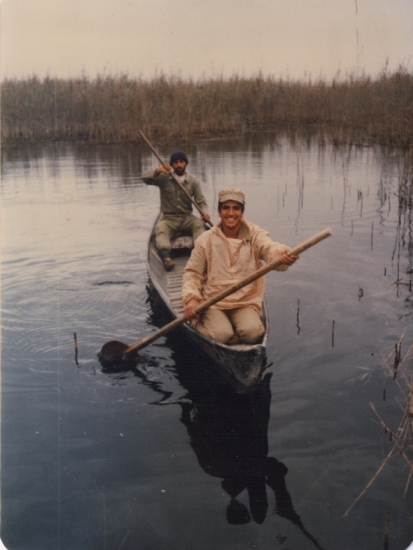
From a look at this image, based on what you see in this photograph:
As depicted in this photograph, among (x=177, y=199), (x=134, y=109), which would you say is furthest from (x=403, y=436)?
(x=134, y=109)

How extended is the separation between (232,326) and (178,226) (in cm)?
308

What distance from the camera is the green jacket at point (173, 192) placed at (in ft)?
23.3

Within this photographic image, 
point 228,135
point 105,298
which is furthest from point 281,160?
point 105,298

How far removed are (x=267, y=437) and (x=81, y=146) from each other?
45.6 ft

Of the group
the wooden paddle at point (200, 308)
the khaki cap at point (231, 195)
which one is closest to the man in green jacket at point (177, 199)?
the wooden paddle at point (200, 308)

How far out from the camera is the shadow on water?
317cm

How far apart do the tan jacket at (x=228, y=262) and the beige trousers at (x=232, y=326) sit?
0.28ft

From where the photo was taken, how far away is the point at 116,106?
15.8 m

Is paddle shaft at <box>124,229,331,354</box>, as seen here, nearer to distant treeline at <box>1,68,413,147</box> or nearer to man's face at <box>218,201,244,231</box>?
man's face at <box>218,201,244,231</box>

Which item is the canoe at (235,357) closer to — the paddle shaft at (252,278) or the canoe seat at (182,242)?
the paddle shaft at (252,278)

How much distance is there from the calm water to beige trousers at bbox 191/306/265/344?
483 millimetres

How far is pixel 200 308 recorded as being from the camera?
4.03 metres

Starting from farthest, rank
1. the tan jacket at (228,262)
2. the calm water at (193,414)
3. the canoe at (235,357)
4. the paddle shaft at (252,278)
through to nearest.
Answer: the tan jacket at (228,262), the canoe at (235,357), the paddle shaft at (252,278), the calm water at (193,414)

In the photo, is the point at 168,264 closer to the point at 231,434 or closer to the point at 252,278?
the point at 252,278
